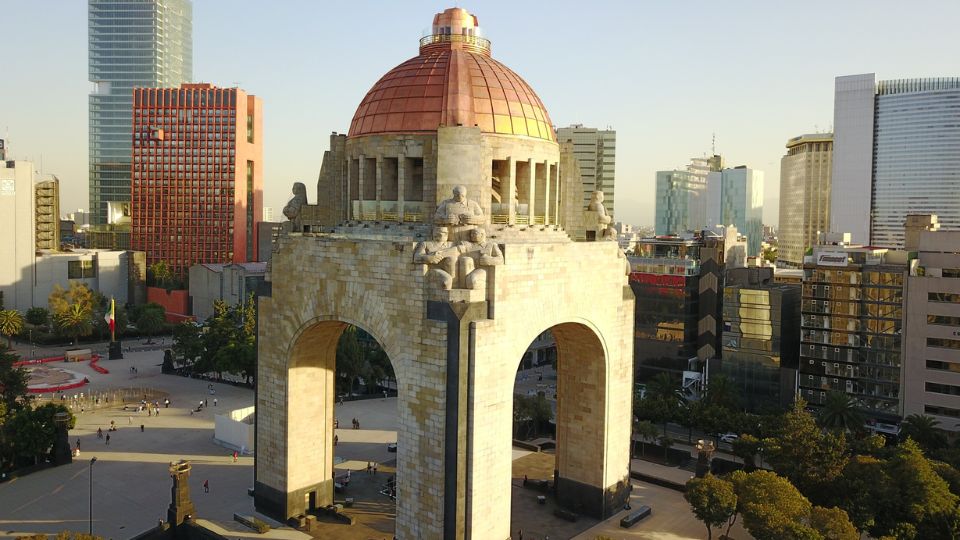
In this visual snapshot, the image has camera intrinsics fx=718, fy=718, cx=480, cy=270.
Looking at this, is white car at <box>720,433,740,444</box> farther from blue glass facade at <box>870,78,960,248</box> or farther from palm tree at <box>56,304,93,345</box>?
blue glass facade at <box>870,78,960,248</box>

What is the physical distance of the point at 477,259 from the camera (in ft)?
96.5

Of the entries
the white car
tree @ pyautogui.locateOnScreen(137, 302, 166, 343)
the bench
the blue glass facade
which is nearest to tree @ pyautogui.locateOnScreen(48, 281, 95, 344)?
tree @ pyautogui.locateOnScreen(137, 302, 166, 343)

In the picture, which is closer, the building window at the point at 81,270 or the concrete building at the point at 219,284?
the concrete building at the point at 219,284

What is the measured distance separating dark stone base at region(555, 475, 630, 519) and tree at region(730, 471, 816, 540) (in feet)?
19.9

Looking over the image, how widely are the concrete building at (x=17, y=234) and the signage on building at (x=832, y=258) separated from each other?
347 feet

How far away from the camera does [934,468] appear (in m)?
37.3

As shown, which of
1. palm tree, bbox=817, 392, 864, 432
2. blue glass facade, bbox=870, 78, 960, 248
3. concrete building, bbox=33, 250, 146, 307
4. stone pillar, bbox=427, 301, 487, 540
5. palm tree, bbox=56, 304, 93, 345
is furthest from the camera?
blue glass facade, bbox=870, 78, 960, 248

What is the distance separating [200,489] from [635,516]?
25.1 meters

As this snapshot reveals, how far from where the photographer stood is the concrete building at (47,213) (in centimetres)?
11419

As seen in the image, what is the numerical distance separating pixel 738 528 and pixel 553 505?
32.0ft

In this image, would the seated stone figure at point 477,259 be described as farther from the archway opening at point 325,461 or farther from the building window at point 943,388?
the building window at point 943,388

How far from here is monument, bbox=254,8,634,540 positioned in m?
28.9

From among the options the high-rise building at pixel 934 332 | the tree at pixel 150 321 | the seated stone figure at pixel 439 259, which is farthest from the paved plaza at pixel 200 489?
the tree at pixel 150 321

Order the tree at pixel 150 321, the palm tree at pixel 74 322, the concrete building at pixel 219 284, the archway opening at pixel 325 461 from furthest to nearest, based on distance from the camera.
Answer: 1. the concrete building at pixel 219 284
2. the tree at pixel 150 321
3. the palm tree at pixel 74 322
4. the archway opening at pixel 325 461
